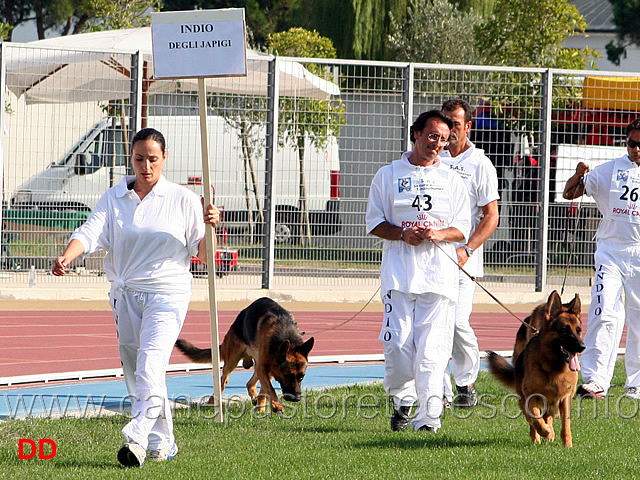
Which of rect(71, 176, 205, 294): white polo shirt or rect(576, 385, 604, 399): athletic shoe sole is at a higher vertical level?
rect(71, 176, 205, 294): white polo shirt

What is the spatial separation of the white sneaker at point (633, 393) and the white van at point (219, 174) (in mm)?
7912

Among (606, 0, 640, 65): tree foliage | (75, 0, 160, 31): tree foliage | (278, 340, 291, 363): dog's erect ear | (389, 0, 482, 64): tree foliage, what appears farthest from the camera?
(606, 0, 640, 65): tree foliage

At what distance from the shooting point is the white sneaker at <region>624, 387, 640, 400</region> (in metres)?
9.09

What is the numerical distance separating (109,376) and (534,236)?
960 centimetres

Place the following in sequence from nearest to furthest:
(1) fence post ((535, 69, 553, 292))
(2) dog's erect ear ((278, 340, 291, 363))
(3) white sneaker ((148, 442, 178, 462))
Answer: (3) white sneaker ((148, 442, 178, 462)), (2) dog's erect ear ((278, 340, 291, 363)), (1) fence post ((535, 69, 553, 292))

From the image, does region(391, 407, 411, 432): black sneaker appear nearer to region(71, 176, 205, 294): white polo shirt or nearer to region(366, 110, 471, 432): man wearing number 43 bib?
region(366, 110, 471, 432): man wearing number 43 bib

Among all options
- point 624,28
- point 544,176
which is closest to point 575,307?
point 544,176

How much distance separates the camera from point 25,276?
16.1 metres

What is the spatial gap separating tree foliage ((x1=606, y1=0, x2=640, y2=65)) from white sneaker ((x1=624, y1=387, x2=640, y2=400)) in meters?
53.6

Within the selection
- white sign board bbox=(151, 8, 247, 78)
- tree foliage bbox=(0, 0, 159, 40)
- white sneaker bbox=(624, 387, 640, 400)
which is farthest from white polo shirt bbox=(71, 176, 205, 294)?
tree foliage bbox=(0, 0, 159, 40)

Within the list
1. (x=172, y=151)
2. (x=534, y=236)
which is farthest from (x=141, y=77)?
(x=534, y=236)

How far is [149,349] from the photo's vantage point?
6.30 metres

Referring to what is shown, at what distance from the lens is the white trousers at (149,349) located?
6.22 m

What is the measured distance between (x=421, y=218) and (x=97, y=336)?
22.2 feet
